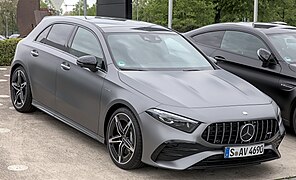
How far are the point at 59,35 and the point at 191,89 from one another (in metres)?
2.34

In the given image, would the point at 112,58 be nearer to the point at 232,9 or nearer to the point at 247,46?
the point at 247,46

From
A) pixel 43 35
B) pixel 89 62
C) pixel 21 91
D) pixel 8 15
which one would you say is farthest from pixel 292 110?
pixel 8 15

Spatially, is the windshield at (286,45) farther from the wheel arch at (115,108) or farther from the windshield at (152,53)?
the wheel arch at (115,108)

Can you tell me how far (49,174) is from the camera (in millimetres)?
4508

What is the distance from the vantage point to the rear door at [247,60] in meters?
6.59

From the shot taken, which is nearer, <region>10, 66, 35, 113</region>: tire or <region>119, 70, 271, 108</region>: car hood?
<region>119, 70, 271, 108</region>: car hood

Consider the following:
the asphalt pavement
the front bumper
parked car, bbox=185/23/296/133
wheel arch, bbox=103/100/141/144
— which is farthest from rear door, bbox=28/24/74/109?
parked car, bbox=185/23/296/133

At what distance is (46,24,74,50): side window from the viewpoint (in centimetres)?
609

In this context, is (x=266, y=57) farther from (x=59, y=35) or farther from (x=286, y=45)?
(x=59, y=35)

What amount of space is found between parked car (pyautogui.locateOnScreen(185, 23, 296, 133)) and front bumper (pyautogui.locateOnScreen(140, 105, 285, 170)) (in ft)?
7.47

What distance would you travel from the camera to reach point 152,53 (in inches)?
218

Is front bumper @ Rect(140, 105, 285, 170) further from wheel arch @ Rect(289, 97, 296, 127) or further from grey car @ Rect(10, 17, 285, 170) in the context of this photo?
wheel arch @ Rect(289, 97, 296, 127)

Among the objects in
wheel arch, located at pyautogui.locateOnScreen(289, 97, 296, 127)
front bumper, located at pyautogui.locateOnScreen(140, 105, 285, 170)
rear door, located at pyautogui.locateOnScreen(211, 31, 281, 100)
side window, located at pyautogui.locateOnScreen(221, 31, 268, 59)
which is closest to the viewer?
front bumper, located at pyautogui.locateOnScreen(140, 105, 285, 170)

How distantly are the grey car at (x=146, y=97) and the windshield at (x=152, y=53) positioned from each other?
0.04 ft
